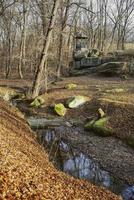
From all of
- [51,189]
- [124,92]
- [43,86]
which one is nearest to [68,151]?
[51,189]

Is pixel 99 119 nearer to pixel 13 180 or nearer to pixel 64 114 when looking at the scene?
pixel 64 114

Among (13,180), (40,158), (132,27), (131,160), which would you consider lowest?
(131,160)

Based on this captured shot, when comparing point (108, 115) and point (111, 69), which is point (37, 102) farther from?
point (111, 69)

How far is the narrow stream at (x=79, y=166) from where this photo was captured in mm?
10172

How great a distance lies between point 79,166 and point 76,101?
8082 millimetres

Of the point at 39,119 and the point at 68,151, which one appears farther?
the point at 39,119

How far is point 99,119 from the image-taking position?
1642 cm

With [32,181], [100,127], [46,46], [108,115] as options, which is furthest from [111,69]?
[32,181]

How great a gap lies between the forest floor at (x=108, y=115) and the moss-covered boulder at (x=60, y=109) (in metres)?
0.22

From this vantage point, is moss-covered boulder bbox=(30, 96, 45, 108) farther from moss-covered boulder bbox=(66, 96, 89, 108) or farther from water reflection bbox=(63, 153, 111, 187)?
water reflection bbox=(63, 153, 111, 187)

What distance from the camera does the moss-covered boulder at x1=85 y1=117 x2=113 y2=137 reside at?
15127 millimetres

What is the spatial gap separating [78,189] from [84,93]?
13889 millimetres

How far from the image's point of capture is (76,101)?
64.0 ft

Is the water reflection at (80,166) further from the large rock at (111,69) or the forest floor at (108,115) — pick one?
the large rock at (111,69)
